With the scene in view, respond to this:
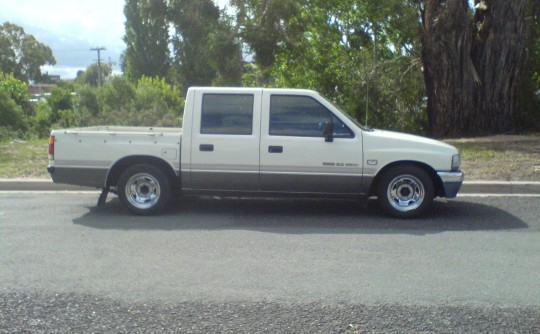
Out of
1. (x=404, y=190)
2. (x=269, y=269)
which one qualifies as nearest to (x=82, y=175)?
(x=269, y=269)

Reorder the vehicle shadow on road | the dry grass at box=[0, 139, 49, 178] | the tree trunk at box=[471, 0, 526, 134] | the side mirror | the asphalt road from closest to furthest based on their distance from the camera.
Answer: the asphalt road, the vehicle shadow on road, the side mirror, the dry grass at box=[0, 139, 49, 178], the tree trunk at box=[471, 0, 526, 134]

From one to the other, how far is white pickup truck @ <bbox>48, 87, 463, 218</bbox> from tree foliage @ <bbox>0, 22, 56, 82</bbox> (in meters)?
59.7

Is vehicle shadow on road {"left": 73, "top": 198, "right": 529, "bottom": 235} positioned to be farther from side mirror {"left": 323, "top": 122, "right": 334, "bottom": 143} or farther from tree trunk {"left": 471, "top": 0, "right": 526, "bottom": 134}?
tree trunk {"left": 471, "top": 0, "right": 526, "bottom": 134}

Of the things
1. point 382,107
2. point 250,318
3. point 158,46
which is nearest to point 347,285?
point 250,318

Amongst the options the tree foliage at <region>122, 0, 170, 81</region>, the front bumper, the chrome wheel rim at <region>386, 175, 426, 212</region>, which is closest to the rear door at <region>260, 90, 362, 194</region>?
the chrome wheel rim at <region>386, 175, 426, 212</region>

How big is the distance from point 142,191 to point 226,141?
51.7 inches

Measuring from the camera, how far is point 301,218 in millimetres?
9391

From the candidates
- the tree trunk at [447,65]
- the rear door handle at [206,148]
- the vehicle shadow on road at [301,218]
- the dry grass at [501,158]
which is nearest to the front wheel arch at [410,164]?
the vehicle shadow on road at [301,218]

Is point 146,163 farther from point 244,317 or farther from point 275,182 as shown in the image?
point 244,317

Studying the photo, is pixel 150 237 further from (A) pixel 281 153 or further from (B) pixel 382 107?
(B) pixel 382 107

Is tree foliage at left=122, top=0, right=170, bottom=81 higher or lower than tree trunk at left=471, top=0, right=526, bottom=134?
higher

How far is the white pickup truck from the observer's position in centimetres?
923

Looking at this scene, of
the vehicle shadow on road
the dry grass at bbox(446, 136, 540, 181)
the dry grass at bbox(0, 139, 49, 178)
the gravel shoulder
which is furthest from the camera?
the dry grass at bbox(0, 139, 49, 178)

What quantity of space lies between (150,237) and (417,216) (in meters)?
3.46
